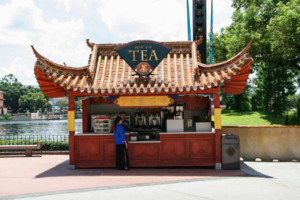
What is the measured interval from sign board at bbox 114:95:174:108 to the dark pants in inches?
53.1

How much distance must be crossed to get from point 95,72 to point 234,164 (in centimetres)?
564

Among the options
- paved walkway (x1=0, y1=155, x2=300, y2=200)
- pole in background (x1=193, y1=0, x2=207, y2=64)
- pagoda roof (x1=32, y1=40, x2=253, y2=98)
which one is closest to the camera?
paved walkway (x1=0, y1=155, x2=300, y2=200)

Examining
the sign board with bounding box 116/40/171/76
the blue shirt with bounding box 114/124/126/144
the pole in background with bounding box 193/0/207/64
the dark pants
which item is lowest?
the dark pants

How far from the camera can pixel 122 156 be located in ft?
36.9

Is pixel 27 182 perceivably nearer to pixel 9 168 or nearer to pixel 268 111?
pixel 9 168

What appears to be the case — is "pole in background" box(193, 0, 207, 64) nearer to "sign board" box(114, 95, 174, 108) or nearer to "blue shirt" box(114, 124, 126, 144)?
"sign board" box(114, 95, 174, 108)

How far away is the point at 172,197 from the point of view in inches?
291

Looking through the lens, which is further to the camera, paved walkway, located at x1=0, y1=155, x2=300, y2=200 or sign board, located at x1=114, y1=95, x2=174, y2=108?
sign board, located at x1=114, y1=95, x2=174, y2=108

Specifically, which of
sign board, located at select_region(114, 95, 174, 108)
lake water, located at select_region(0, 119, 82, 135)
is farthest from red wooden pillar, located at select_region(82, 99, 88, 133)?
lake water, located at select_region(0, 119, 82, 135)

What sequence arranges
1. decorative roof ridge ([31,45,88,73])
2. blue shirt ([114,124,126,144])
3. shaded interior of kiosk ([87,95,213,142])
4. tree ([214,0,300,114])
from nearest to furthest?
1. decorative roof ridge ([31,45,88,73])
2. blue shirt ([114,124,126,144])
3. shaded interior of kiosk ([87,95,213,142])
4. tree ([214,0,300,114])

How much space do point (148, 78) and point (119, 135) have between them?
2136 millimetres

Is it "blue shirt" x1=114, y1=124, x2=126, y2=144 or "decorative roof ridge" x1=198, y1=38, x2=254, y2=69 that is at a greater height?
"decorative roof ridge" x1=198, y1=38, x2=254, y2=69

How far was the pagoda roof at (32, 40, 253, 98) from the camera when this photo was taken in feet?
35.9

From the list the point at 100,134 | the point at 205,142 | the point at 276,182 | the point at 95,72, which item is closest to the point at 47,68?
the point at 95,72
